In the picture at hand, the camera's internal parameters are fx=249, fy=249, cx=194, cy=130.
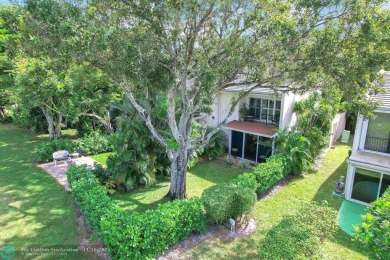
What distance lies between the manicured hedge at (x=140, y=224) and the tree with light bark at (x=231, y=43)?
362 centimetres

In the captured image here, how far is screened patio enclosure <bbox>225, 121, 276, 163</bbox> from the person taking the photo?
1739 cm

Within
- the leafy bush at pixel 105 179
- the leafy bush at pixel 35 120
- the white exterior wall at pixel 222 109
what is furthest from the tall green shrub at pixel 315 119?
the leafy bush at pixel 35 120

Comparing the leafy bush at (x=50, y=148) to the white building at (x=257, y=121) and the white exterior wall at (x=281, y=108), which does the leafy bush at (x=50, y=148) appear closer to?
the white exterior wall at (x=281, y=108)

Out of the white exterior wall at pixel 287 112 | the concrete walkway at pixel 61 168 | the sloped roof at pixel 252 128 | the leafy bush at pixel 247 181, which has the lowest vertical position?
the concrete walkway at pixel 61 168

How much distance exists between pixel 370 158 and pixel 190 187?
31.3 feet

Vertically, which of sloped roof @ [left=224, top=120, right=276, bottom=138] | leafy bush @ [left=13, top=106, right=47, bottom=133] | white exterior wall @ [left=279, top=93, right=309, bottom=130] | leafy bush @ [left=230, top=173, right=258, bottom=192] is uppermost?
white exterior wall @ [left=279, top=93, right=309, bottom=130]

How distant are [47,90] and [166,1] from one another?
1171 centimetres

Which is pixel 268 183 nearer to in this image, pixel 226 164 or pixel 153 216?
pixel 226 164

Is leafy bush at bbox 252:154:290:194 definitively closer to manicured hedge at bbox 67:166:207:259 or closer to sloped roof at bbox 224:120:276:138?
sloped roof at bbox 224:120:276:138

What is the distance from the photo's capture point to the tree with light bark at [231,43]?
940cm

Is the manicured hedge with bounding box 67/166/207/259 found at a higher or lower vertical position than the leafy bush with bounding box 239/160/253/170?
higher

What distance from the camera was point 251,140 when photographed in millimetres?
18781

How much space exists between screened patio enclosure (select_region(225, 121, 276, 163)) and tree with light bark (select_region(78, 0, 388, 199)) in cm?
606

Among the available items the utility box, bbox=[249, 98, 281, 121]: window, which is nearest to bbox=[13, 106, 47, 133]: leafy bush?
bbox=[249, 98, 281, 121]: window
